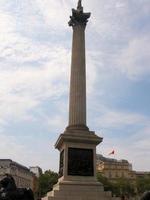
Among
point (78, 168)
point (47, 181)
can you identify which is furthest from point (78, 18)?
point (47, 181)

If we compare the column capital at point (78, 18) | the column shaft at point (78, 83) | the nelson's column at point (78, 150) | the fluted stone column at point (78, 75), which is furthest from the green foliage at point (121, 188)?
the nelson's column at point (78, 150)

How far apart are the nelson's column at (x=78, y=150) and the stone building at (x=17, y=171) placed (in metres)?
95.0

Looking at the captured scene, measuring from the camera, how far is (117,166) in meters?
158

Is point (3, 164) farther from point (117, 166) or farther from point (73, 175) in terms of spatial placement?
point (73, 175)

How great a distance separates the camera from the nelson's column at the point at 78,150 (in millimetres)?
34938

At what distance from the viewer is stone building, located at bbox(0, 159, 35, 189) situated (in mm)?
134375

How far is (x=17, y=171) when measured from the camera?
14050cm

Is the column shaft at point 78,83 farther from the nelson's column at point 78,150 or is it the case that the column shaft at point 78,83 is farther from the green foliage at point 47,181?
the green foliage at point 47,181

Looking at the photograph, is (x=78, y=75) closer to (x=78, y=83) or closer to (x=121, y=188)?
(x=78, y=83)

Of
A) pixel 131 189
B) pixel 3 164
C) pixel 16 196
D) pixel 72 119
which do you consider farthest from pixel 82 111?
pixel 3 164

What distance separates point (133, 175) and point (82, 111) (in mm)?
125573

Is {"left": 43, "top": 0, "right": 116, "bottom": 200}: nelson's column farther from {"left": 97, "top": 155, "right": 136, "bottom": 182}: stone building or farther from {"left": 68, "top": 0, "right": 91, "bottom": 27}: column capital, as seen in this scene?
{"left": 97, "top": 155, "right": 136, "bottom": 182}: stone building

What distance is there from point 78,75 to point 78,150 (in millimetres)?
7695

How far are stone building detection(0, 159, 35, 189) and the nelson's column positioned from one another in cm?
9505
